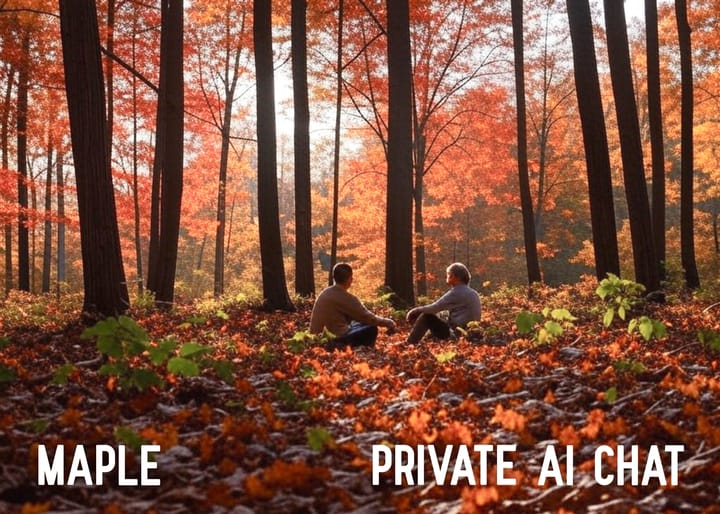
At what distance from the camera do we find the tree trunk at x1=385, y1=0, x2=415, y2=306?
10188 millimetres

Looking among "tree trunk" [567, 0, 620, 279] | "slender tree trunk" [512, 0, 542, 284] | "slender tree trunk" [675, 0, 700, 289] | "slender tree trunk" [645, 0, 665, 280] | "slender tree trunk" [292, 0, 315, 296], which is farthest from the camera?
"slender tree trunk" [512, 0, 542, 284]

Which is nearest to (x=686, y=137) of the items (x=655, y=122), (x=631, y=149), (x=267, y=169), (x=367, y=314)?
(x=655, y=122)

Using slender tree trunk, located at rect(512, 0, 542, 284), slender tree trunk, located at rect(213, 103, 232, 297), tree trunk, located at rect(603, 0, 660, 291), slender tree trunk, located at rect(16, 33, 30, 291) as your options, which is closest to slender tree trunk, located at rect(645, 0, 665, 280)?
slender tree trunk, located at rect(512, 0, 542, 284)

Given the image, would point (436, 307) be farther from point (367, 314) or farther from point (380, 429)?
point (380, 429)

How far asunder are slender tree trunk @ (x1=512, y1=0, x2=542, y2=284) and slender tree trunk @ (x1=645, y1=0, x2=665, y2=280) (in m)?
2.88

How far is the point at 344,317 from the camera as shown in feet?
23.7

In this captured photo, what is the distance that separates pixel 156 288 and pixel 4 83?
11524 millimetres

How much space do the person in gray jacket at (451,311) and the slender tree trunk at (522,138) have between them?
8371 mm

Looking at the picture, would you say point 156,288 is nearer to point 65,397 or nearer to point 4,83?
point 65,397

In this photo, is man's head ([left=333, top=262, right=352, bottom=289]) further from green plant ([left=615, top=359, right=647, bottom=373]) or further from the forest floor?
green plant ([left=615, top=359, right=647, bottom=373])

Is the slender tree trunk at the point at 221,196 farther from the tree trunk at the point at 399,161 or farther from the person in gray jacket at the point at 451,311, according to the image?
the person in gray jacket at the point at 451,311

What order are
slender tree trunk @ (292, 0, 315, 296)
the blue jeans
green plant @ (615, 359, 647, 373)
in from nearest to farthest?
green plant @ (615, 359, 647, 373)
the blue jeans
slender tree trunk @ (292, 0, 315, 296)

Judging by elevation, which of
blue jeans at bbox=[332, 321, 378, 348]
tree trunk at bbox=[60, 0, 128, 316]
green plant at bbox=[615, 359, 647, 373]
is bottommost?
green plant at bbox=[615, 359, 647, 373]

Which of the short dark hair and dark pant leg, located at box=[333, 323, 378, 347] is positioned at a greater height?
the short dark hair
